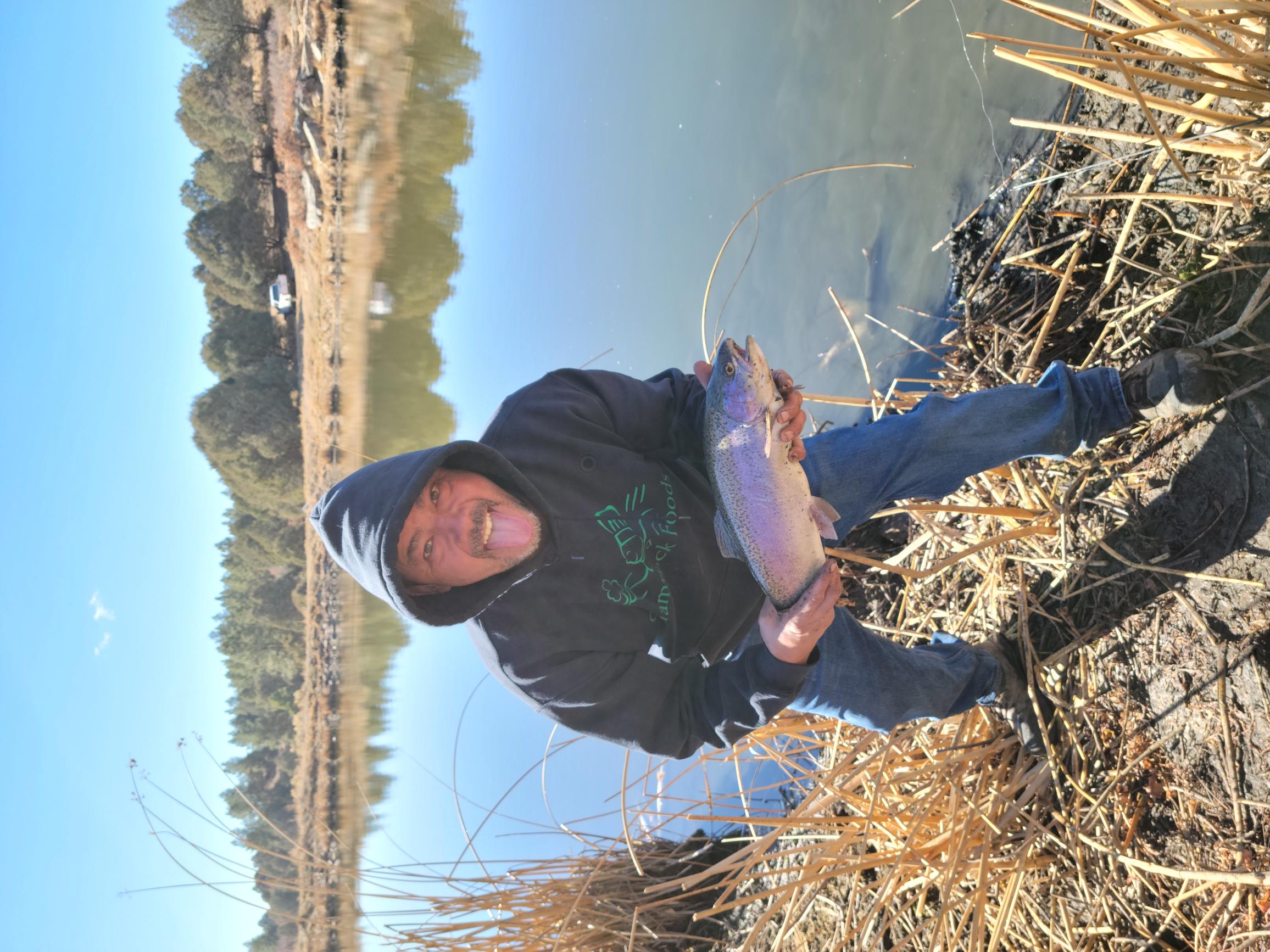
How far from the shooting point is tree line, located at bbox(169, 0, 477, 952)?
10312mm

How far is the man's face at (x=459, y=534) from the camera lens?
1651 mm

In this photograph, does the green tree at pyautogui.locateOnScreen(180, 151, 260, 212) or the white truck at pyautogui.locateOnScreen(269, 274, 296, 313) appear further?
the green tree at pyautogui.locateOnScreen(180, 151, 260, 212)

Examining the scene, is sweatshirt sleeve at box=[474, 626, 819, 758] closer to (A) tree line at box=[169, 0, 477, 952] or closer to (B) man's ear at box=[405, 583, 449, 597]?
(B) man's ear at box=[405, 583, 449, 597]

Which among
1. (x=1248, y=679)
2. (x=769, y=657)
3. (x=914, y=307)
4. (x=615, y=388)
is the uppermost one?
(x=914, y=307)

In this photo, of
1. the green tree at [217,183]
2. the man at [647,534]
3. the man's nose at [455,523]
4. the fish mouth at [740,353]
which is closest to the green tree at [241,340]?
the green tree at [217,183]

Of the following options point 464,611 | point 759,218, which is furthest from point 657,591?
point 759,218

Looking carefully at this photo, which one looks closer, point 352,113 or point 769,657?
point 769,657

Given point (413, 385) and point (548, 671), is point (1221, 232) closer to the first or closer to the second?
point (548, 671)

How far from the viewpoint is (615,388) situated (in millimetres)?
2082

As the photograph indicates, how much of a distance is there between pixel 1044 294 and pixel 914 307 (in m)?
→ 0.88

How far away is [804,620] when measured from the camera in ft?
5.59

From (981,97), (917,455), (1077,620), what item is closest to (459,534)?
(917,455)

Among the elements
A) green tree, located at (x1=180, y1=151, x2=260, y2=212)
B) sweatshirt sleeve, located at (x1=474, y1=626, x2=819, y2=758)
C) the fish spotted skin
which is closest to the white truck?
green tree, located at (x1=180, y1=151, x2=260, y2=212)

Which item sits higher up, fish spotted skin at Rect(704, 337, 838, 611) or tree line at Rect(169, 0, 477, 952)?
tree line at Rect(169, 0, 477, 952)
